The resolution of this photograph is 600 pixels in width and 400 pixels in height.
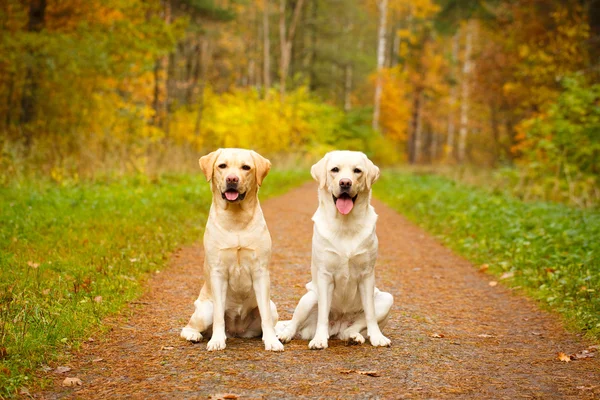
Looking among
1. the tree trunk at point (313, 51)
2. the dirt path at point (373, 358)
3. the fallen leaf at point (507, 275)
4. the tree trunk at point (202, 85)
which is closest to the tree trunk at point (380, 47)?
the tree trunk at point (313, 51)

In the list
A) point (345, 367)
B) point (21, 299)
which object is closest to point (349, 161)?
point (345, 367)

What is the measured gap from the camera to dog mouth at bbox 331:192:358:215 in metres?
4.67

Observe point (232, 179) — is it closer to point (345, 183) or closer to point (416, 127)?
point (345, 183)

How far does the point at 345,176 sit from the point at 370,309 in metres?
1.07

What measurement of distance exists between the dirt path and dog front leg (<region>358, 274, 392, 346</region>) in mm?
84

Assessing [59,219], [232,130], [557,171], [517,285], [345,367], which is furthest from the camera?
[232,130]

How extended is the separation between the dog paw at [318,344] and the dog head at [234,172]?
1.23 metres

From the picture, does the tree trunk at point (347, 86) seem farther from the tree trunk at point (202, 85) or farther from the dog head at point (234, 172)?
the dog head at point (234, 172)

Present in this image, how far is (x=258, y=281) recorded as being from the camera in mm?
4598

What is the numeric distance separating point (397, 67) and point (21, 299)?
3841cm

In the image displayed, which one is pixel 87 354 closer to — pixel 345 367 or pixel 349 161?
pixel 345 367

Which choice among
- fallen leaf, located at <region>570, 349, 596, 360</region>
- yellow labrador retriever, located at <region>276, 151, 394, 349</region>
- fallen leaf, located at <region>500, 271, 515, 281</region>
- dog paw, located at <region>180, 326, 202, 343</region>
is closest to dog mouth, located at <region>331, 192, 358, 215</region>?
yellow labrador retriever, located at <region>276, 151, 394, 349</region>

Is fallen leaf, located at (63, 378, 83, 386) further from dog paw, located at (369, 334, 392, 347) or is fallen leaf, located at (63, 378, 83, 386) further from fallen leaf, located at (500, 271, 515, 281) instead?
fallen leaf, located at (500, 271, 515, 281)

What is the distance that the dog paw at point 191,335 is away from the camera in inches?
188
